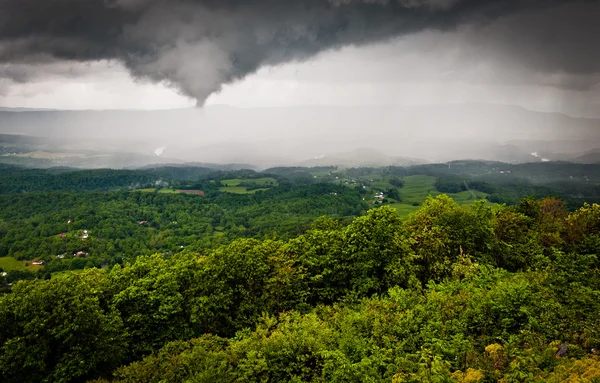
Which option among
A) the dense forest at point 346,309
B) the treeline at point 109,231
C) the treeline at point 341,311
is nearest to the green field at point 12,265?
the treeline at point 109,231

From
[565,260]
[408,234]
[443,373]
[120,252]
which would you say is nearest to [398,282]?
[408,234]

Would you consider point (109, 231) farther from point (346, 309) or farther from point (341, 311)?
point (346, 309)

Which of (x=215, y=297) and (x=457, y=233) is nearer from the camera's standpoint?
(x=215, y=297)

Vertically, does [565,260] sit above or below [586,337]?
above

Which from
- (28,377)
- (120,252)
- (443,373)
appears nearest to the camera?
(443,373)

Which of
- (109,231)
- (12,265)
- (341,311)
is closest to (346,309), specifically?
(341,311)

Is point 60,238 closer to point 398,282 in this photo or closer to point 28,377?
point 28,377

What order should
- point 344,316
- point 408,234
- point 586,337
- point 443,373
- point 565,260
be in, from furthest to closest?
1. point 408,234
2. point 565,260
3. point 344,316
4. point 586,337
5. point 443,373
